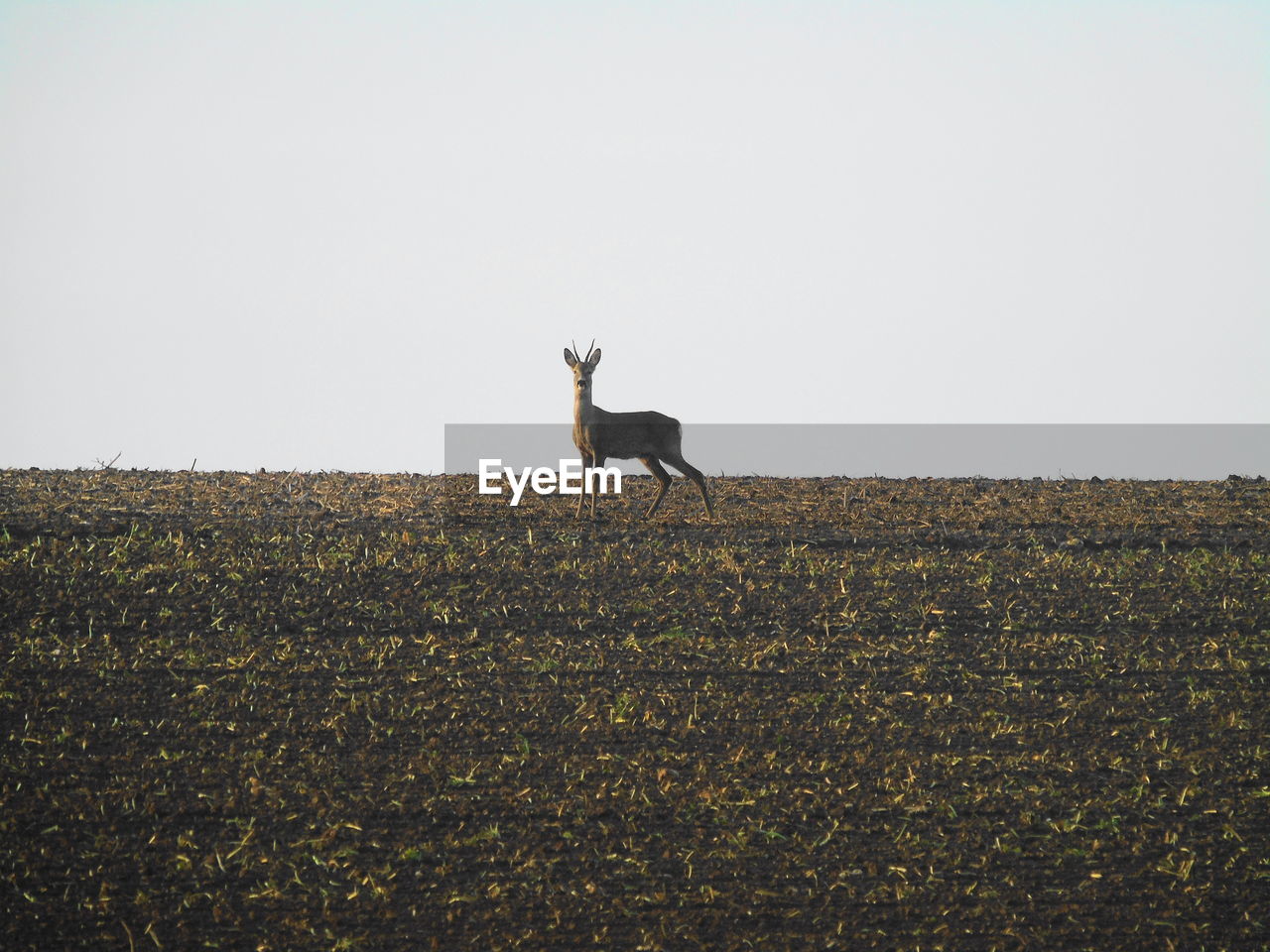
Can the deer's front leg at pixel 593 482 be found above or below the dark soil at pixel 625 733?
above

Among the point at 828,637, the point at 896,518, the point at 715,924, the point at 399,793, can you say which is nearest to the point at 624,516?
the point at 896,518

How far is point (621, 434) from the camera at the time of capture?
15.8 meters

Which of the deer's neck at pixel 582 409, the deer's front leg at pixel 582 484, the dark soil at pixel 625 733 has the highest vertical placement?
the deer's neck at pixel 582 409

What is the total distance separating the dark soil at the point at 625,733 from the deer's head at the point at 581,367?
71.2 inches

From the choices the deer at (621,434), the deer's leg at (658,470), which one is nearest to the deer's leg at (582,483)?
the deer at (621,434)

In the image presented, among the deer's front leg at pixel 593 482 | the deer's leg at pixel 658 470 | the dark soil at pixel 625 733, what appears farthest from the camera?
the deer's leg at pixel 658 470

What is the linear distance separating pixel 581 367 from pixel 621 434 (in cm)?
94

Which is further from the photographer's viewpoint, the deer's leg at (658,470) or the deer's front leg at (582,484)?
the deer's leg at (658,470)

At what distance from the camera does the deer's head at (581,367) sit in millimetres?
15492

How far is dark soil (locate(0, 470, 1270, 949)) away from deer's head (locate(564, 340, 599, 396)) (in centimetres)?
181

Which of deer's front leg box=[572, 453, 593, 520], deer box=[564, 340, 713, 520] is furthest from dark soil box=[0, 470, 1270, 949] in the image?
deer box=[564, 340, 713, 520]

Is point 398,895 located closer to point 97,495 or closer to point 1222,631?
point 1222,631

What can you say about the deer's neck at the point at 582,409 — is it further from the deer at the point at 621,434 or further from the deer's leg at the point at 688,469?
the deer's leg at the point at 688,469

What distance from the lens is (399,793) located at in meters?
9.20
